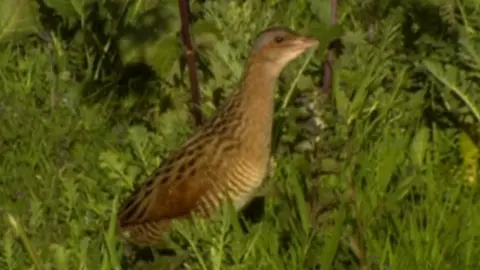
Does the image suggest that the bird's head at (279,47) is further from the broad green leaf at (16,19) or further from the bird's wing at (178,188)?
the broad green leaf at (16,19)

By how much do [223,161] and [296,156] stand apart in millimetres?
415

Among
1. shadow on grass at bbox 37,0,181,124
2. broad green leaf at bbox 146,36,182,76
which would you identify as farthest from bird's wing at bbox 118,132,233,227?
shadow on grass at bbox 37,0,181,124

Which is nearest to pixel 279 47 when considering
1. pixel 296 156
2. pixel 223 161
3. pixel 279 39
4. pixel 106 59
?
pixel 279 39

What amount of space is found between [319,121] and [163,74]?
3.68 feet

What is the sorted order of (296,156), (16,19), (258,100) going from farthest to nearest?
(16,19) → (296,156) → (258,100)

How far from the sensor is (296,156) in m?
6.71

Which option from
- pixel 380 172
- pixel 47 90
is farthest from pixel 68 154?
pixel 380 172

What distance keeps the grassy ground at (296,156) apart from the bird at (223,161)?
11 cm

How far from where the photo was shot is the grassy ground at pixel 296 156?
20.1ft

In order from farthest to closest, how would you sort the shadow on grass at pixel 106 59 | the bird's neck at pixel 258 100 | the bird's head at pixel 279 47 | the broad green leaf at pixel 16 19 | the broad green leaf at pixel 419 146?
1. the broad green leaf at pixel 16 19
2. the shadow on grass at pixel 106 59
3. the broad green leaf at pixel 419 146
4. the bird's head at pixel 279 47
5. the bird's neck at pixel 258 100

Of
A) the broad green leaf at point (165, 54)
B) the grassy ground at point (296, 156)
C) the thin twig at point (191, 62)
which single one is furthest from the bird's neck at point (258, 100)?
the broad green leaf at point (165, 54)

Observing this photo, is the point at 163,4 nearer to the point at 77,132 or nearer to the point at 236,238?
the point at 77,132

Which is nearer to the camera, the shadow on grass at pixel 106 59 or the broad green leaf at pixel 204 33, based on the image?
the broad green leaf at pixel 204 33

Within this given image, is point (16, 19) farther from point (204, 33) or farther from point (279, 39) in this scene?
point (279, 39)
